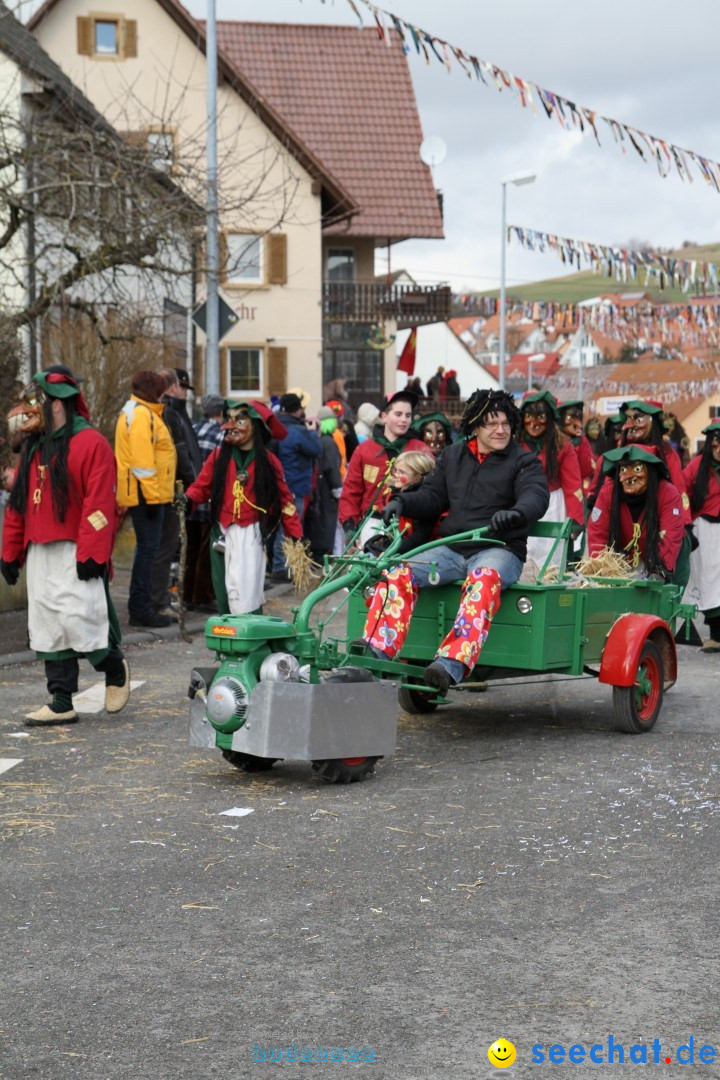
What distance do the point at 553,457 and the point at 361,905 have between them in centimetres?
711

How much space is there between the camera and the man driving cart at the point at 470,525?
825cm

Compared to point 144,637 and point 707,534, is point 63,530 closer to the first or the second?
point 144,637

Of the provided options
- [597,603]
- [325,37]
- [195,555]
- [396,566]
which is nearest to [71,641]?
[396,566]

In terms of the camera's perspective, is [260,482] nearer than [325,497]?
Yes

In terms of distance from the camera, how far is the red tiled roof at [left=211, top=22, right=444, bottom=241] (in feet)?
152

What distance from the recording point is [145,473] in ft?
43.5

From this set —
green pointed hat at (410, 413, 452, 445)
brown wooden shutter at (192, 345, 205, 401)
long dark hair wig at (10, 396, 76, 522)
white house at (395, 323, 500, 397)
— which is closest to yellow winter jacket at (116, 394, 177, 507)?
green pointed hat at (410, 413, 452, 445)

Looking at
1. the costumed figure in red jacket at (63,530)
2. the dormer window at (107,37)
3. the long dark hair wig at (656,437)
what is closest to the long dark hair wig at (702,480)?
the long dark hair wig at (656,437)

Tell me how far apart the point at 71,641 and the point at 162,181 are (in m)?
7.57

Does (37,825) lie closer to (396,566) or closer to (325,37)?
(396,566)

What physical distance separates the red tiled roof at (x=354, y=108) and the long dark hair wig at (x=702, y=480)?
33.4 m

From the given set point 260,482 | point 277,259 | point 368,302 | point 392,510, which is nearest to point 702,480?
point 260,482

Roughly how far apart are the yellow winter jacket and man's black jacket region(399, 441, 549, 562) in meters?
4.62

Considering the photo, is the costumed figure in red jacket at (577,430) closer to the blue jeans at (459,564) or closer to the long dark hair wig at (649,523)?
the long dark hair wig at (649,523)
